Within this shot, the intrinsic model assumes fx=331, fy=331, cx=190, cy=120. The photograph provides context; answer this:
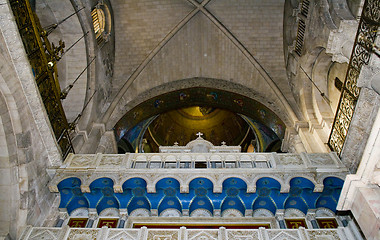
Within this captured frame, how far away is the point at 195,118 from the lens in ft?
67.2

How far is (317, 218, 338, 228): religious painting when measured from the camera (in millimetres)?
7761

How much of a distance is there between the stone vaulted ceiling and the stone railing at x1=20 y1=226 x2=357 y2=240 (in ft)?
23.7

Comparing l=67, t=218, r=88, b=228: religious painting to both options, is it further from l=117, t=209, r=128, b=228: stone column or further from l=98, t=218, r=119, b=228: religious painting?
l=117, t=209, r=128, b=228: stone column

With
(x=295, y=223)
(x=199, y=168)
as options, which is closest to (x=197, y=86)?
(x=199, y=168)

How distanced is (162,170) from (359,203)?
4203mm

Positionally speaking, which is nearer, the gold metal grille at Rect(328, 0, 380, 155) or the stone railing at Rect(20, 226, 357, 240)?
the stone railing at Rect(20, 226, 357, 240)

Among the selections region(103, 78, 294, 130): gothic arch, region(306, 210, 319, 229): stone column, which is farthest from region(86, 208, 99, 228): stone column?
region(306, 210, 319, 229): stone column

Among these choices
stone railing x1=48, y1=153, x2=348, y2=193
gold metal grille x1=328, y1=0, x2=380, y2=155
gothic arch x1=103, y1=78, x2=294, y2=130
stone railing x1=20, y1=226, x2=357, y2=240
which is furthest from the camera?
gothic arch x1=103, y1=78, x2=294, y2=130

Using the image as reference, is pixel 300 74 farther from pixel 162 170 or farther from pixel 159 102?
pixel 162 170

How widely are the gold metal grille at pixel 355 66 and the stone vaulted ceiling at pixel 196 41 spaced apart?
15.9 feet

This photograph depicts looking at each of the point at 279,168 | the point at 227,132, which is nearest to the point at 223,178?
the point at 279,168

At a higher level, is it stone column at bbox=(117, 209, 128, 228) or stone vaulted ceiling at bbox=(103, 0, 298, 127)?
stone vaulted ceiling at bbox=(103, 0, 298, 127)

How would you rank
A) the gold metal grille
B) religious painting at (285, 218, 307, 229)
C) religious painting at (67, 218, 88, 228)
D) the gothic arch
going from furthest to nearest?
the gothic arch → religious painting at (67, 218, 88, 228) → religious painting at (285, 218, 307, 229) → the gold metal grille

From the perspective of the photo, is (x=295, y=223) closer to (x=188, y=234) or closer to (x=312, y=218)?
(x=312, y=218)
